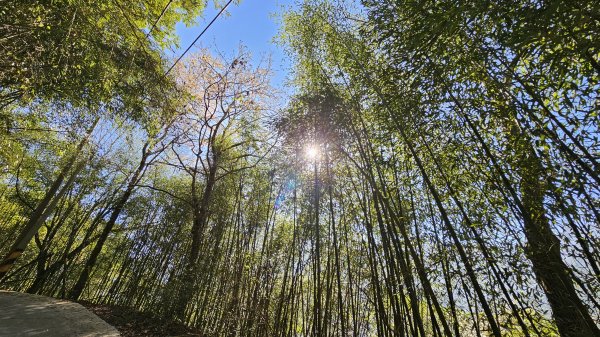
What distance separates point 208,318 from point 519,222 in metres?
5.03

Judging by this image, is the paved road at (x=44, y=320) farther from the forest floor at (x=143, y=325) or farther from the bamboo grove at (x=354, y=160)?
the bamboo grove at (x=354, y=160)

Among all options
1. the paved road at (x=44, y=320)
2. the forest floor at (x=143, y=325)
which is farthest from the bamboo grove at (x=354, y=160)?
the paved road at (x=44, y=320)

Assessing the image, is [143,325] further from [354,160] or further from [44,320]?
[354,160]

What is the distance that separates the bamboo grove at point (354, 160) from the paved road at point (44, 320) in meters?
1.00

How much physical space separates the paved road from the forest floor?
41cm

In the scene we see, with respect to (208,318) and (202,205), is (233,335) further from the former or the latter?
(202,205)

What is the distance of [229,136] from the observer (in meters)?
6.82

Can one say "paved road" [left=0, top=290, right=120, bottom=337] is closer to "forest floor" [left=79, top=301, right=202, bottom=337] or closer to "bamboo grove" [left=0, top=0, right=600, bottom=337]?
"forest floor" [left=79, top=301, right=202, bottom=337]

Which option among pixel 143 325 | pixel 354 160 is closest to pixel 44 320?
pixel 143 325

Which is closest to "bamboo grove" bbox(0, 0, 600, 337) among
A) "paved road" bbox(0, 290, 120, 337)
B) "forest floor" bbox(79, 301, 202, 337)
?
"forest floor" bbox(79, 301, 202, 337)

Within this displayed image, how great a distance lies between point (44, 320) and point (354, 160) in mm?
4616

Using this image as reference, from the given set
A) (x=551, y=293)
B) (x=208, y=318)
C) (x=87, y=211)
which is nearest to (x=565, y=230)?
(x=551, y=293)

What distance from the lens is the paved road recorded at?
3.50m

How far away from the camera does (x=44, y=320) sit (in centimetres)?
396
